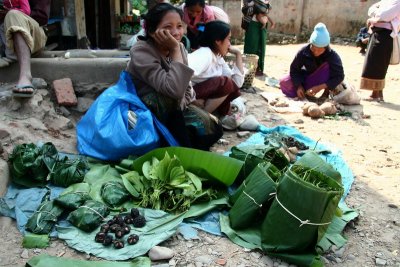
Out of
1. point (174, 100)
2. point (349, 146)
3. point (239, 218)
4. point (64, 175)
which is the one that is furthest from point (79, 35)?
point (239, 218)

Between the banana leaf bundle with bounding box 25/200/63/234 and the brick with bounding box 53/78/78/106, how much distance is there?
1.77 m

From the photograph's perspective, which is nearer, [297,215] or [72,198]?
[297,215]

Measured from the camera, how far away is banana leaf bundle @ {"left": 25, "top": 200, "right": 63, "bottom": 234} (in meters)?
2.57

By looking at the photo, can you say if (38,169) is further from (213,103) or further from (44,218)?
(213,103)

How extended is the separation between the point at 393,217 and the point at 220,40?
7.89 ft

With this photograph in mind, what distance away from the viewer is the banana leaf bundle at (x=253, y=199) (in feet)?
8.55

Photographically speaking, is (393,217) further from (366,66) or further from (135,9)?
(135,9)

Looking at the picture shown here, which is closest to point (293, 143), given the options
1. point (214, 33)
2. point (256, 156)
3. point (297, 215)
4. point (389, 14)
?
point (256, 156)

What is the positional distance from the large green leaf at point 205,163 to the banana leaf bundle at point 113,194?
26cm

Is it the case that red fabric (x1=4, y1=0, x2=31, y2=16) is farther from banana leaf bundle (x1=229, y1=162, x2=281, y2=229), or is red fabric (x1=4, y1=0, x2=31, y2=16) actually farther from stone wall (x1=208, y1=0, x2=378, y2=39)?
stone wall (x1=208, y1=0, x2=378, y2=39)

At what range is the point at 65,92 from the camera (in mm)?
4324

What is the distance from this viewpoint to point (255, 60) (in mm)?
6629

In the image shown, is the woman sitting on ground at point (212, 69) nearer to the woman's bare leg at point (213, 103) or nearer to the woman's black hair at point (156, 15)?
the woman's bare leg at point (213, 103)

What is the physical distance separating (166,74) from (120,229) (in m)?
1.38
